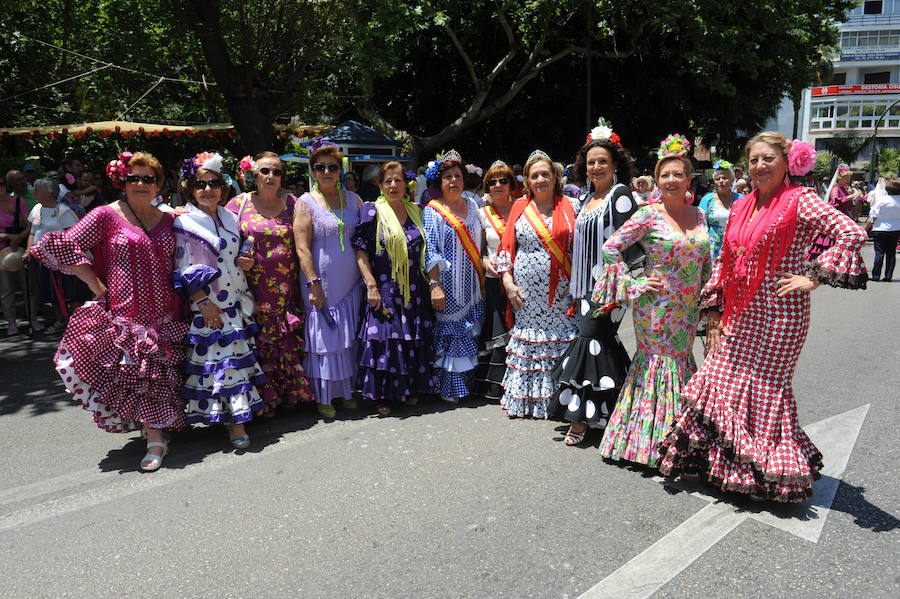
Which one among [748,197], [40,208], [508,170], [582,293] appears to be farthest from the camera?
[40,208]

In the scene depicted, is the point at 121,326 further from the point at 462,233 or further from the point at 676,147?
the point at 676,147

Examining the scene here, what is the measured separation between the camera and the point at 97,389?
157 inches

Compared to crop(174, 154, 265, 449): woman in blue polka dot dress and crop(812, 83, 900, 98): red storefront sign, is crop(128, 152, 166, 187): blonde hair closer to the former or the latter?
crop(174, 154, 265, 449): woman in blue polka dot dress

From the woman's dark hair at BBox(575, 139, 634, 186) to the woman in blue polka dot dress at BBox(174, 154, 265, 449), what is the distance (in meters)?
2.35

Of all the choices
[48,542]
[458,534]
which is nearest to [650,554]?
[458,534]

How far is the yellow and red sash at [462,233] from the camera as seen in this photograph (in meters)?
5.11

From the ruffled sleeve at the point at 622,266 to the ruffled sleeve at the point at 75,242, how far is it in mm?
2930

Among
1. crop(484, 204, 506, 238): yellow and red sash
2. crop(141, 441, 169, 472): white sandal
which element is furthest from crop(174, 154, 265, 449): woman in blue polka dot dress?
A: crop(484, 204, 506, 238): yellow and red sash

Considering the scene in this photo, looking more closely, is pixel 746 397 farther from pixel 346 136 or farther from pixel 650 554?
pixel 346 136

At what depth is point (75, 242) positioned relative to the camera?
3.83 meters

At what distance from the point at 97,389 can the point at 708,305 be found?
3598 mm

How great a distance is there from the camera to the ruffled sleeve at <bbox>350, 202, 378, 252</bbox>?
4910 millimetres

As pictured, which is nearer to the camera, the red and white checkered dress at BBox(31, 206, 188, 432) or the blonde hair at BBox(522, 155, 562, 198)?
the red and white checkered dress at BBox(31, 206, 188, 432)

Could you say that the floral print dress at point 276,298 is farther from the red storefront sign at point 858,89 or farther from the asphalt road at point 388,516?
the red storefront sign at point 858,89
